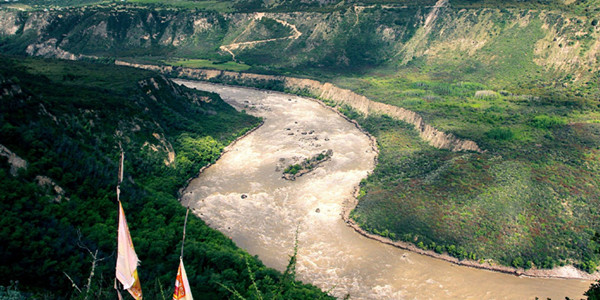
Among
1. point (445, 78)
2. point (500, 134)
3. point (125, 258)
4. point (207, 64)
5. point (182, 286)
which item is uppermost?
point (125, 258)

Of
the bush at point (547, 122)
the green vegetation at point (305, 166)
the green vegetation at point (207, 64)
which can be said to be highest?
the bush at point (547, 122)

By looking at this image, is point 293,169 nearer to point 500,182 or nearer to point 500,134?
point 500,182

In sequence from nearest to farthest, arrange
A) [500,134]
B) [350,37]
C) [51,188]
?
1. [51,188]
2. [500,134]
3. [350,37]

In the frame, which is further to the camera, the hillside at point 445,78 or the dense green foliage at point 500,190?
the hillside at point 445,78

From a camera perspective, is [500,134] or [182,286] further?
[500,134]

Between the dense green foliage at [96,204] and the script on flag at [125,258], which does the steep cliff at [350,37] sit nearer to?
the dense green foliage at [96,204]

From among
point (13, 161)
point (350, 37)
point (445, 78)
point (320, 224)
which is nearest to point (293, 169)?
point (320, 224)

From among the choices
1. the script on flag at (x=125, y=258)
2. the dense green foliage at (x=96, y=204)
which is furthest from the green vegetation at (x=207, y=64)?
the script on flag at (x=125, y=258)

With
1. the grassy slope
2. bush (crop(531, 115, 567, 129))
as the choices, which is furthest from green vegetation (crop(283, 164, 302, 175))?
bush (crop(531, 115, 567, 129))
